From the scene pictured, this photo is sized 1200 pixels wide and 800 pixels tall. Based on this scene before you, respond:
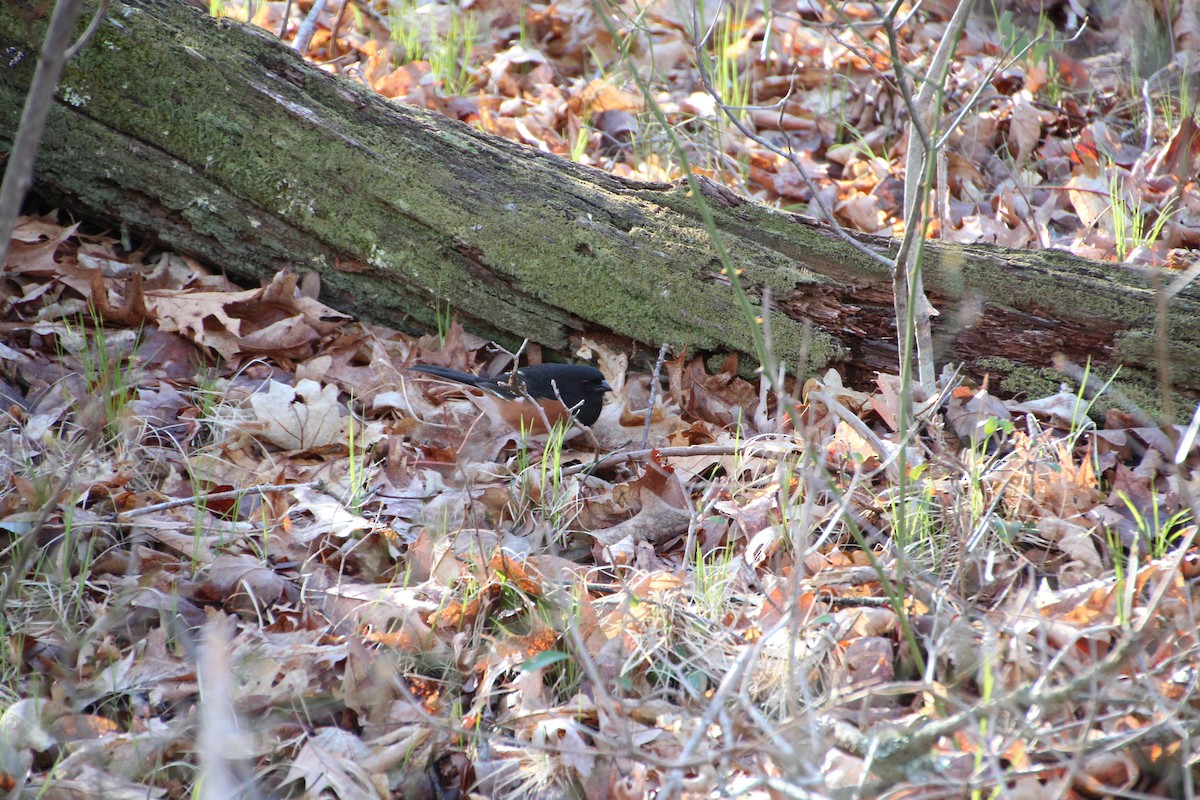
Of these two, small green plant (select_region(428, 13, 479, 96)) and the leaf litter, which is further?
small green plant (select_region(428, 13, 479, 96))

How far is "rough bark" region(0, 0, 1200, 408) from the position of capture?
3.42 metres

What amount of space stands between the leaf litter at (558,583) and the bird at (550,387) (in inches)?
3.0

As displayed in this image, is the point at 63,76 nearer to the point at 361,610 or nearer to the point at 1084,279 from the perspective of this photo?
the point at 361,610

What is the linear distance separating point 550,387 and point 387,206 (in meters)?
0.98

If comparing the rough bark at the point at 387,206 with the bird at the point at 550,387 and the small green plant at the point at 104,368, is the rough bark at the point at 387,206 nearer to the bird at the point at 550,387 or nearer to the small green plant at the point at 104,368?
the bird at the point at 550,387

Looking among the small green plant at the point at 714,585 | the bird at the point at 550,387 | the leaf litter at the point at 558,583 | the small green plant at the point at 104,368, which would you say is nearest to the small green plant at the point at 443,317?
the bird at the point at 550,387

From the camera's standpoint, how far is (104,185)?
3658 millimetres

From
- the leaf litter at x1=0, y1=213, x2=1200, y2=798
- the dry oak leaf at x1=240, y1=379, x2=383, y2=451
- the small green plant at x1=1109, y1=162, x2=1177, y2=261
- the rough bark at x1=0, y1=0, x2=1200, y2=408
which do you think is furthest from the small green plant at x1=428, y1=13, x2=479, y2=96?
the small green plant at x1=1109, y1=162, x2=1177, y2=261

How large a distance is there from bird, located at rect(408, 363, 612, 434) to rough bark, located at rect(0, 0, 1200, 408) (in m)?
0.21

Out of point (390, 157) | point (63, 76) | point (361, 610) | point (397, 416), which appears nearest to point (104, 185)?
point (63, 76)

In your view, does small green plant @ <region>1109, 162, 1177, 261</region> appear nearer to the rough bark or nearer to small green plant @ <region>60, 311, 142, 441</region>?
the rough bark

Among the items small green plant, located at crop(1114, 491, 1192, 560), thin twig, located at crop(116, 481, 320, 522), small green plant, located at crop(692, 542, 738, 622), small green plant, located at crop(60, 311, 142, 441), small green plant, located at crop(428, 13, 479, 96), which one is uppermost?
small green plant, located at crop(428, 13, 479, 96)

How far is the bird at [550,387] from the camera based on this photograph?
11.1 ft

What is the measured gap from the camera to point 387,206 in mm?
3600
